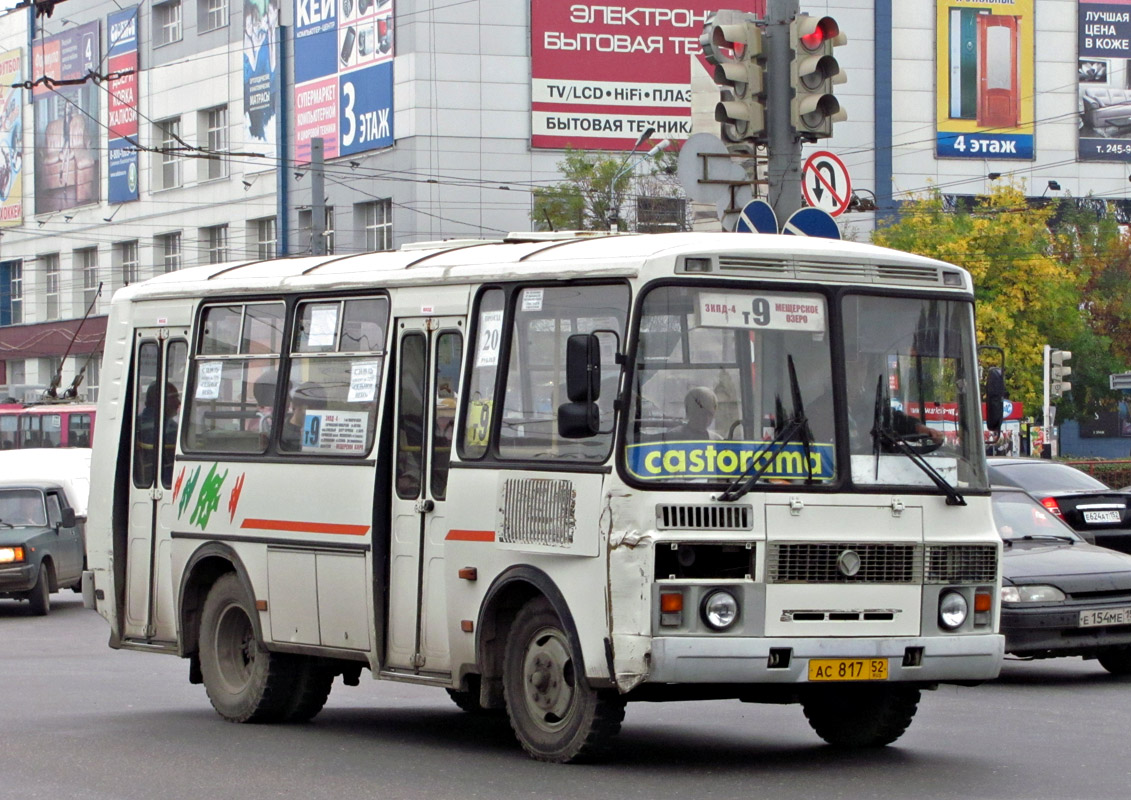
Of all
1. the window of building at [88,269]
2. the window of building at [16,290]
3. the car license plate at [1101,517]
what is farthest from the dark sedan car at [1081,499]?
the window of building at [16,290]

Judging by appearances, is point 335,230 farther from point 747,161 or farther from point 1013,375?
point 747,161

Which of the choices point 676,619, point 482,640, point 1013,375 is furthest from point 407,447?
point 1013,375

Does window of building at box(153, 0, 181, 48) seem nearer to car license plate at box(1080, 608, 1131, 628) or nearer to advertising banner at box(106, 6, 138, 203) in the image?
advertising banner at box(106, 6, 138, 203)

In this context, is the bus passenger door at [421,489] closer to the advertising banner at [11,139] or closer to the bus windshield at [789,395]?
the bus windshield at [789,395]

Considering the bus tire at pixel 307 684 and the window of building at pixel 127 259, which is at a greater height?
the window of building at pixel 127 259

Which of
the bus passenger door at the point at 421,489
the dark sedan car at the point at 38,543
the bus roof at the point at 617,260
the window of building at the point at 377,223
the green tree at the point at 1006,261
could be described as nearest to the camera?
the bus roof at the point at 617,260

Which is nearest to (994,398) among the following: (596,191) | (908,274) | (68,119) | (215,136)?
(908,274)

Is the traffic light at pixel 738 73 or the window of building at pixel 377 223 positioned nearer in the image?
the traffic light at pixel 738 73

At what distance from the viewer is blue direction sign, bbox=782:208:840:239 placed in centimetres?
1464

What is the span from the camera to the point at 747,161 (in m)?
18.7

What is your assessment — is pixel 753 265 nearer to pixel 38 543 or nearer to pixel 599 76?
pixel 38 543

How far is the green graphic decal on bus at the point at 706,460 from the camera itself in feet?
30.1

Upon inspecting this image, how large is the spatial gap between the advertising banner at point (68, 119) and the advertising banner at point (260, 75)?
304 inches

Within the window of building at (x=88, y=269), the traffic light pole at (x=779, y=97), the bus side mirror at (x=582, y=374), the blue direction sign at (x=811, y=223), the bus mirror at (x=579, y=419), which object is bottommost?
the bus mirror at (x=579, y=419)
